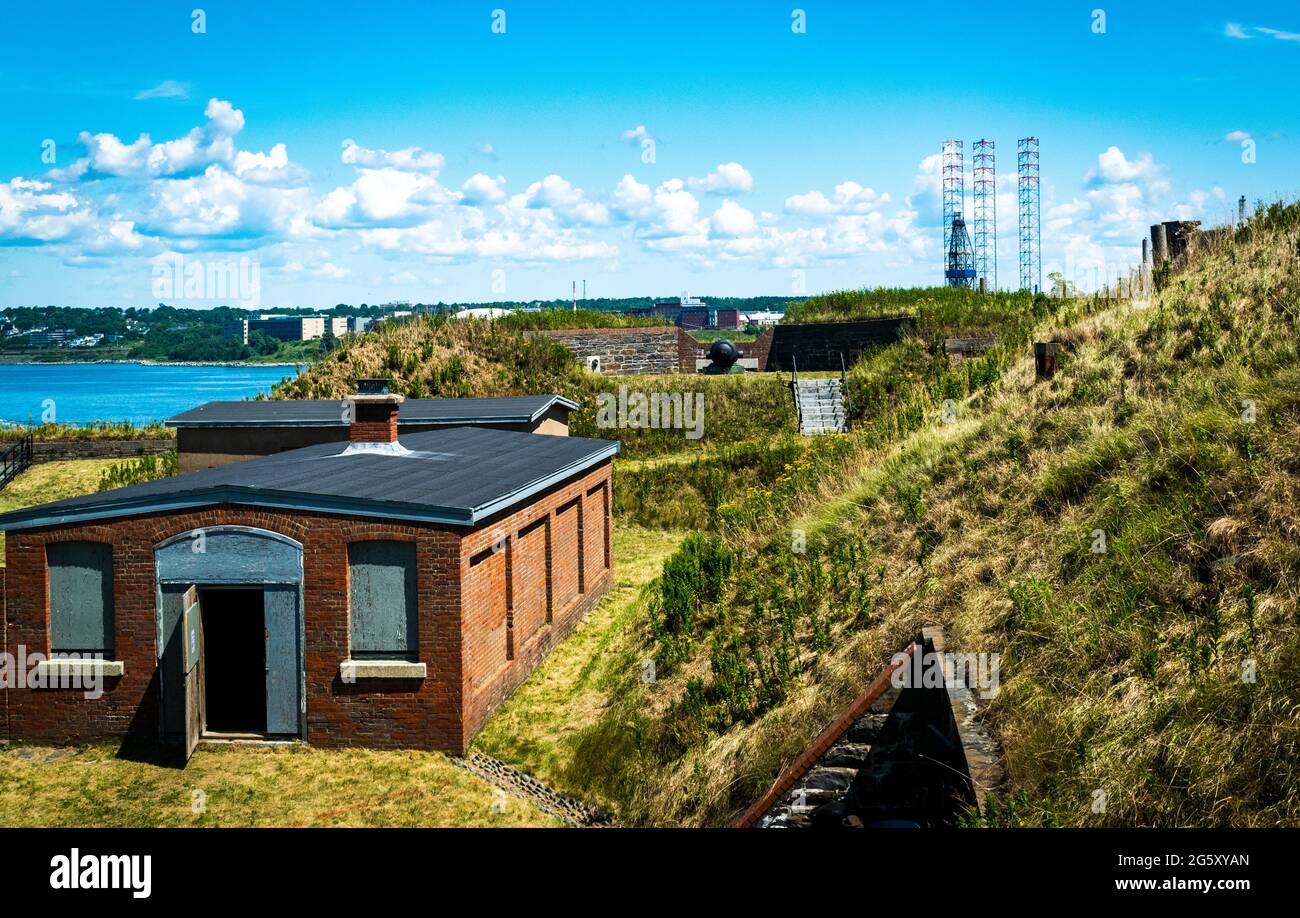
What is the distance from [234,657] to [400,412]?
13468 millimetres

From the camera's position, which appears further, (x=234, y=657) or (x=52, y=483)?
(x=52, y=483)

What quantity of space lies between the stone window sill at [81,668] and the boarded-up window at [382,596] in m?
3.29

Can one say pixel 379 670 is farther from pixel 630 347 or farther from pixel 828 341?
pixel 828 341

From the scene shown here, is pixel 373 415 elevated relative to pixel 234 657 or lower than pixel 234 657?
elevated

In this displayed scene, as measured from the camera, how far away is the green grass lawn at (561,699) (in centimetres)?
1407

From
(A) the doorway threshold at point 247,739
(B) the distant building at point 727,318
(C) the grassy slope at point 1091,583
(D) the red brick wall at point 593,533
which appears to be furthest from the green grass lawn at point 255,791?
(B) the distant building at point 727,318

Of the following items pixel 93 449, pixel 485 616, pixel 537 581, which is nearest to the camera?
pixel 485 616

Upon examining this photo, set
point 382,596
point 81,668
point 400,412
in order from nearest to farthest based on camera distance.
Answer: point 382,596 → point 81,668 → point 400,412

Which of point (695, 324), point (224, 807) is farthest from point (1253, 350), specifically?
point (695, 324)

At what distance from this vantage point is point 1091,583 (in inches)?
420

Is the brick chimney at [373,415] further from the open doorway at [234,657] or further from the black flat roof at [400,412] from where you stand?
the black flat roof at [400,412]

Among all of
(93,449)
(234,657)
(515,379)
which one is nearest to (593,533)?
(234,657)

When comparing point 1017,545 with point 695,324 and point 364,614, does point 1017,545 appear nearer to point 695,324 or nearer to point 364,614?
point 364,614
